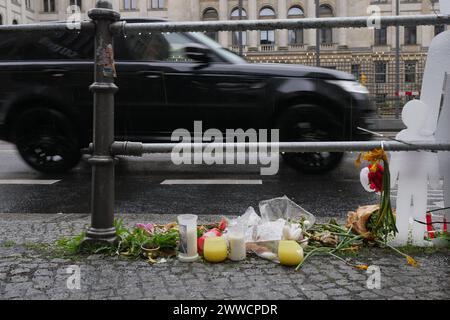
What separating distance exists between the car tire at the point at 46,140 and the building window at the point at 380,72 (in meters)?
3.98

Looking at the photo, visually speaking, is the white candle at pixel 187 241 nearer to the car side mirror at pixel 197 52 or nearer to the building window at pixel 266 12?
the car side mirror at pixel 197 52

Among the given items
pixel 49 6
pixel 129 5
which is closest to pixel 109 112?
pixel 129 5

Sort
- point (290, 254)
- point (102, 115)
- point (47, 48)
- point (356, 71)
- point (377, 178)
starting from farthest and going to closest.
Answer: point (356, 71)
point (47, 48)
point (377, 178)
point (102, 115)
point (290, 254)

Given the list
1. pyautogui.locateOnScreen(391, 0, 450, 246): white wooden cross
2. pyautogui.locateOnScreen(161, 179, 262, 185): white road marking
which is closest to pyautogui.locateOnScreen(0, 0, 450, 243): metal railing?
pyautogui.locateOnScreen(391, 0, 450, 246): white wooden cross

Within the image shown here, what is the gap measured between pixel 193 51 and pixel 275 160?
6.15ft

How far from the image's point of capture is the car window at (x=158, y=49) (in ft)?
20.1

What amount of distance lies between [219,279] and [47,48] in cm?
514

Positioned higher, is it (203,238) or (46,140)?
(46,140)

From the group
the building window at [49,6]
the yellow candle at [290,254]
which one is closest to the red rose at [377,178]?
the yellow candle at [290,254]

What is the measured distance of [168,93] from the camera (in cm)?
621

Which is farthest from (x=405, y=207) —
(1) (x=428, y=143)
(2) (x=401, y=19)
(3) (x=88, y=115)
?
(3) (x=88, y=115)

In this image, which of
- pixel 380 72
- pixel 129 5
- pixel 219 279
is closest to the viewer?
pixel 219 279

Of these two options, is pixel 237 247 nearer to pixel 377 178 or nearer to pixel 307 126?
pixel 377 178

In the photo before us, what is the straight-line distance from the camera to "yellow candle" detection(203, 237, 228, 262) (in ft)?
7.99
